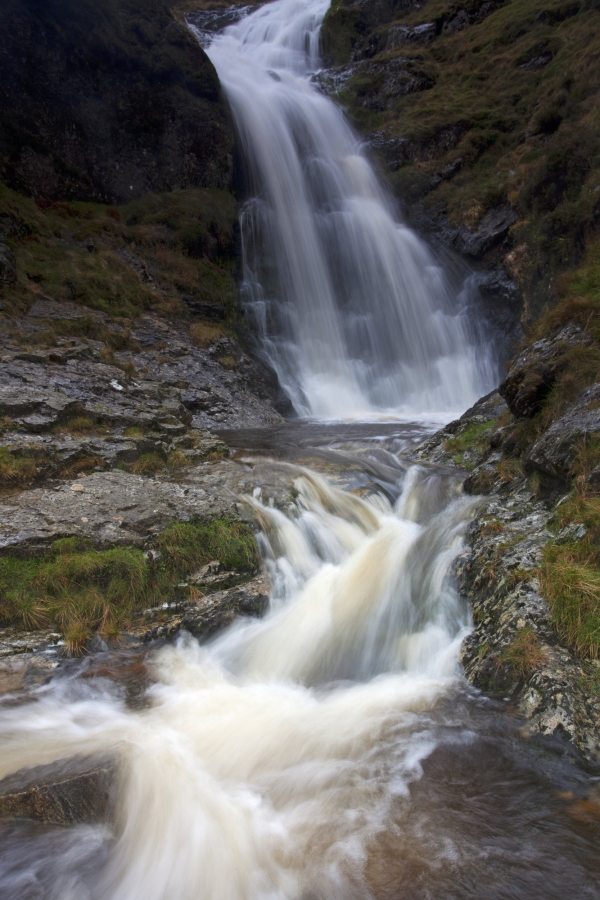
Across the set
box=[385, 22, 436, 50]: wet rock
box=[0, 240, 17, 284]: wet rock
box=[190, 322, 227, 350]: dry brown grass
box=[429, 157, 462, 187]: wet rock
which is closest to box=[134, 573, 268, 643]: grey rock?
box=[0, 240, 17, 284]: wet rock

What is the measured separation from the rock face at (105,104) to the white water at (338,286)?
2.89 meters

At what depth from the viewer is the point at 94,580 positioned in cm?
519

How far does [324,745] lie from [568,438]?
4.11 m

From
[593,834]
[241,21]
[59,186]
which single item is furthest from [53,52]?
[241,21]

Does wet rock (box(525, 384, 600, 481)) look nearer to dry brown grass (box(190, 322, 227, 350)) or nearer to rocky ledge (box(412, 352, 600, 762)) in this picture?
rocky ledge (box(412, 352, 600, 762))

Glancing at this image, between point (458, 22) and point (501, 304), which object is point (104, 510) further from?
point (458, 22)

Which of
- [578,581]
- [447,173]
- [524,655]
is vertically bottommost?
[524,655]

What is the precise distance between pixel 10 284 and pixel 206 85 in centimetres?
1710

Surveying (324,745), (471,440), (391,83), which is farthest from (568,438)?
(391,83)

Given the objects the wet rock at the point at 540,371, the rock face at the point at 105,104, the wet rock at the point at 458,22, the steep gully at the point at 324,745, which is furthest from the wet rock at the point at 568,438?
the wet rock at the point at 458,22

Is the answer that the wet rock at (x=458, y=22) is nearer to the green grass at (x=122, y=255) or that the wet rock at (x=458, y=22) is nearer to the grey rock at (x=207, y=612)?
the green grass at (x=122, y=255)

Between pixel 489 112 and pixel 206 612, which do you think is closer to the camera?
pixel 206 612

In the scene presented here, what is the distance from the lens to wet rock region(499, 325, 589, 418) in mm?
6902

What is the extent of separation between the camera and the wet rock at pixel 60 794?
317 cm
